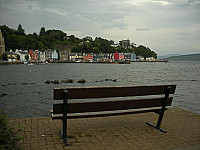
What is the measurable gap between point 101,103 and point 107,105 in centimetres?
16

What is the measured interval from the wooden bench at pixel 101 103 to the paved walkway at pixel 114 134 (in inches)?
13.8

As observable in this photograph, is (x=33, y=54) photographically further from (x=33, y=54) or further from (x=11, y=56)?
(x=11, y=56)

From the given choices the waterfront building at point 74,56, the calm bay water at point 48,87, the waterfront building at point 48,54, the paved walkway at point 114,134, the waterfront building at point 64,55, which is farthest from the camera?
the waterfront building at point 74,56

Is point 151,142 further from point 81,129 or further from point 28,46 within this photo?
point 28,46

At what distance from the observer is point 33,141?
4.05m

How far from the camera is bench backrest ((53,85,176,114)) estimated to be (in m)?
3.90

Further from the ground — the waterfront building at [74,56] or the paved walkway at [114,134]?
the waterfront building at [74,56]

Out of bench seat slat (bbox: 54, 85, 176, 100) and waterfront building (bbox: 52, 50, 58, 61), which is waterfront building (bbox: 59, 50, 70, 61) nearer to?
waterfront building (bbox: 52, 50, 58, 61)

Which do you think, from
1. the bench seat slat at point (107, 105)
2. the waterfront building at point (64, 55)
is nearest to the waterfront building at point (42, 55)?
the waterfront building at point (64, 55)

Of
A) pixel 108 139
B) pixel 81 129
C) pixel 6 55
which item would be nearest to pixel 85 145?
pixel 108 139

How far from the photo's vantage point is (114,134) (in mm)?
4594

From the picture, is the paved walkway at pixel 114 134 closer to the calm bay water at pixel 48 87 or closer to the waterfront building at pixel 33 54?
the calm bay water at pixel 48 87

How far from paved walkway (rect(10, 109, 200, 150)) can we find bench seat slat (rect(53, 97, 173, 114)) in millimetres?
616

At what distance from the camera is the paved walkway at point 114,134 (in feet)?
13.1
